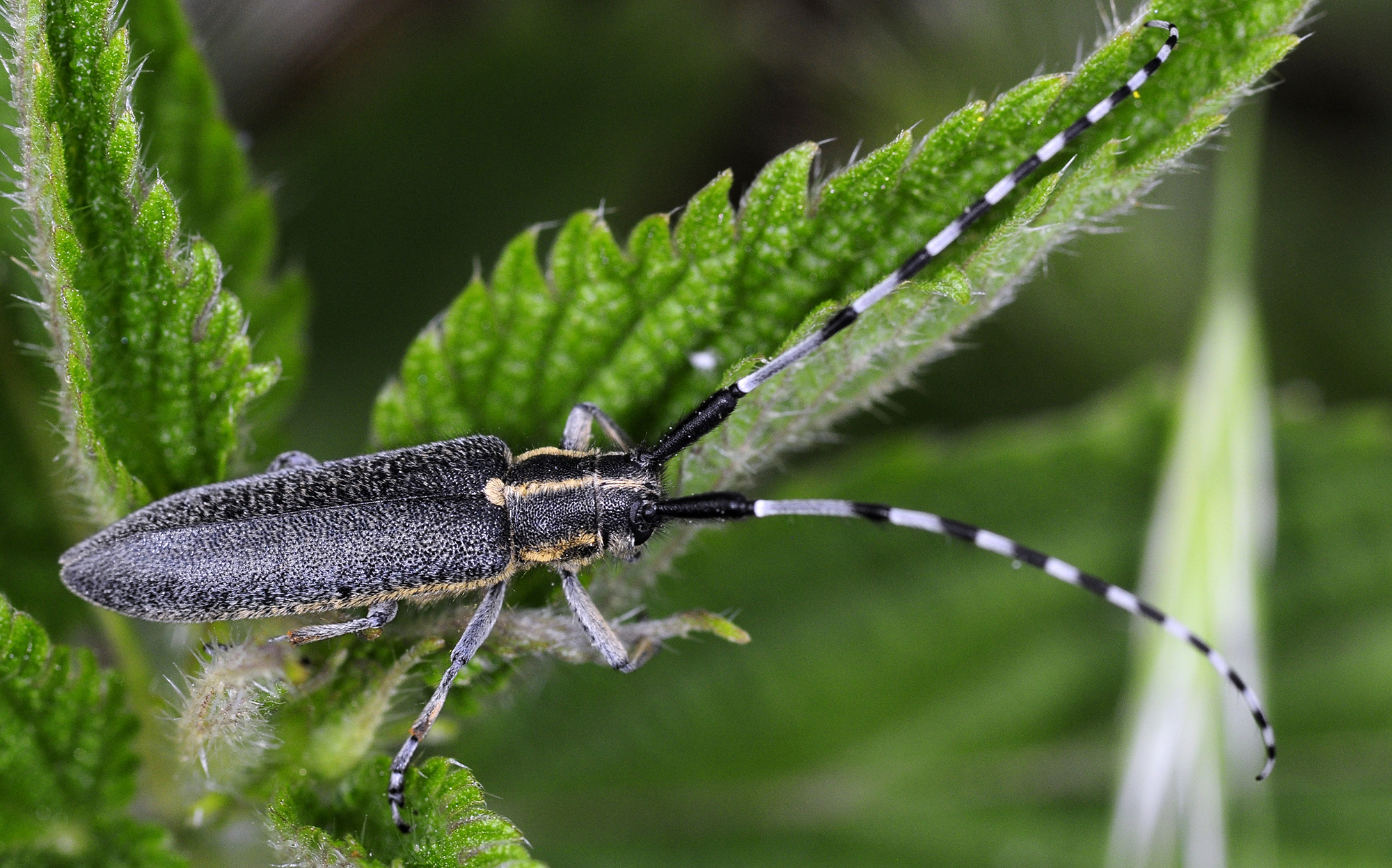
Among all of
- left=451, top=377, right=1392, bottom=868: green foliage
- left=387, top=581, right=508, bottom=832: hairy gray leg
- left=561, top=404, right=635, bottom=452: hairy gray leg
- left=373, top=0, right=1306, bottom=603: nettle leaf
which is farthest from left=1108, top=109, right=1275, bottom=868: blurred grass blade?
left=387, top=581, right=508, bottom=832: hairy gray leg

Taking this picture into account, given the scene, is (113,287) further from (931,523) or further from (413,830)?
(931,523)

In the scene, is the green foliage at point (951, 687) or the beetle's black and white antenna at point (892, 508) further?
the green foliage at point (951, 687)

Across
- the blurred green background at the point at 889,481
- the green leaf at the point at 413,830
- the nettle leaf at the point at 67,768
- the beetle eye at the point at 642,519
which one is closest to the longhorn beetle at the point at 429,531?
the beetle eye at the point at 642,519

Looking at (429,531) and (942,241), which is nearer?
(942,241)

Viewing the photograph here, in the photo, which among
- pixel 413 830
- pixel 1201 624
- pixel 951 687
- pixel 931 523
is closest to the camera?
pixel 413 830

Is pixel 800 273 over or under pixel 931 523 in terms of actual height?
over

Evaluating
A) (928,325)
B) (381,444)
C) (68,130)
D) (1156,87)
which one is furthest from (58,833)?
(1156,87)

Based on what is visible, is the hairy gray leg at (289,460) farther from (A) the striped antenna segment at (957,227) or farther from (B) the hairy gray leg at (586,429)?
(A) the striped antenna segment at (957,227)

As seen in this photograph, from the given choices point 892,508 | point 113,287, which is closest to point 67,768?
point 113,287
